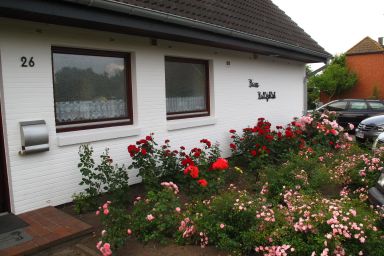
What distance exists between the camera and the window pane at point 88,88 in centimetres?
545

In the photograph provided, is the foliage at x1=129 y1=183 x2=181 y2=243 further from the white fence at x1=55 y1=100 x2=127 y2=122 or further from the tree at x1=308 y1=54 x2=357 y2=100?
the tree at x1=308 y1=54 x2=357 y2=100

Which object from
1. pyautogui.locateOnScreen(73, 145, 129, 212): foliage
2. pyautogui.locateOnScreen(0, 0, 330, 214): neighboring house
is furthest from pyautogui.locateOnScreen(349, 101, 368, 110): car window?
pyautogui.locateOnScreen(73, 145, 129, 212): foliage

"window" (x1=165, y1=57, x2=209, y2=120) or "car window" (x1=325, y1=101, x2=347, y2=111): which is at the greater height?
"window" (x1=165, y1=57, x2=209, y2=120)

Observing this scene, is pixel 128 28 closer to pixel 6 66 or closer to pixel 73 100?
pixel 73 100

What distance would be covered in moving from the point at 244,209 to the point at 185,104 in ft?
13.8

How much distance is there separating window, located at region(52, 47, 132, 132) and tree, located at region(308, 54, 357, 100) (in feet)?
88.2

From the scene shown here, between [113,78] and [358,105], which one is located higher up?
[113,78]

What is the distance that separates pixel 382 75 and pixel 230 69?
84.8 ft

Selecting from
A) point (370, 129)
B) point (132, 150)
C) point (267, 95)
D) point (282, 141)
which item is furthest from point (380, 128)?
point (132, 150)

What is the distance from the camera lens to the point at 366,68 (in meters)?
30.8

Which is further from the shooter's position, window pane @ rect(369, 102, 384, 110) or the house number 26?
window pane @ rect(369, 102, 384, 110)

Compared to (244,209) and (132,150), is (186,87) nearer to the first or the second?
(132,150)

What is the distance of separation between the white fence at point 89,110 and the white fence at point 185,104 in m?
1.21

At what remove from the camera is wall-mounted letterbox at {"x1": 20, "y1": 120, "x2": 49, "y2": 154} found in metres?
4.74
